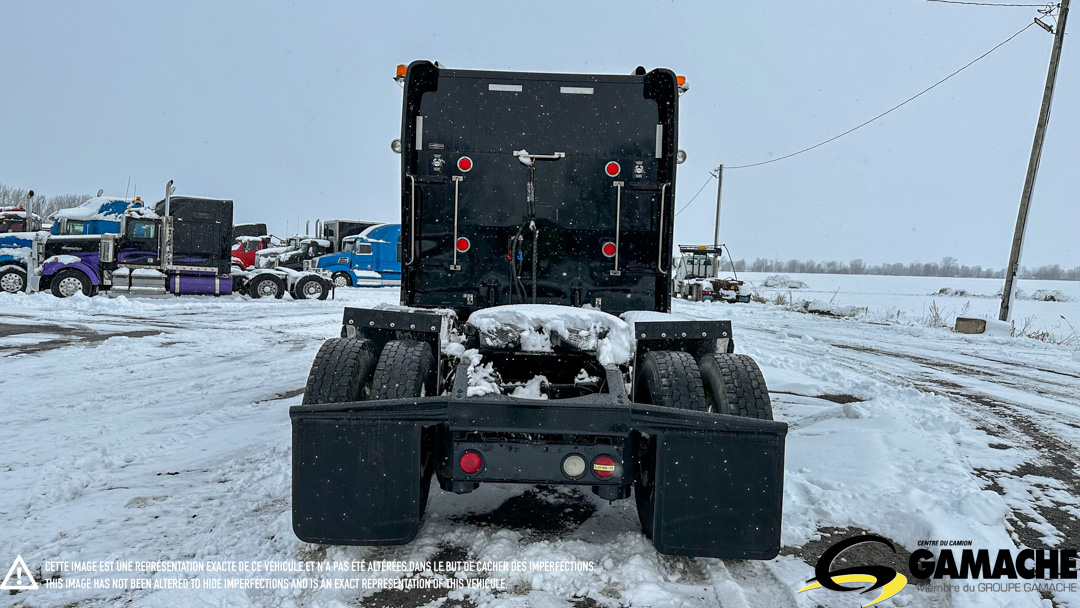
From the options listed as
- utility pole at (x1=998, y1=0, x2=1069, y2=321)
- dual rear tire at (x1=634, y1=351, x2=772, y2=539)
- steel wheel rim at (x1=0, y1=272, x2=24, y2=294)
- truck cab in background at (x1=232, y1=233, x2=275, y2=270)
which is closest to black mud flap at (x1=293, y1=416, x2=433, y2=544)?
dual rear tire at (x1=634, y1=351, x2=772, y2=539)

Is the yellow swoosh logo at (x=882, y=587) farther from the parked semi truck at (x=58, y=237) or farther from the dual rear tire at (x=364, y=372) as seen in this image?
the parked semi truck at (x=58, y=237)

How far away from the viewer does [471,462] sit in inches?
108

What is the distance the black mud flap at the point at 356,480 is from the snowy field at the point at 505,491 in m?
0.22

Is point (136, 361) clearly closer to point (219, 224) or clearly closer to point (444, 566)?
point (444, 566)

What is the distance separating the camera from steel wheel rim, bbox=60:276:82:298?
17547 millimetres

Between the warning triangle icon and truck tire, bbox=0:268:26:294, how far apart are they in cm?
1930

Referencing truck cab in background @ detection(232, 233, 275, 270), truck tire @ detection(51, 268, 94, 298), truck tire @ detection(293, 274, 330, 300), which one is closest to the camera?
truck tire @ detection(51, 268, 94, 298)

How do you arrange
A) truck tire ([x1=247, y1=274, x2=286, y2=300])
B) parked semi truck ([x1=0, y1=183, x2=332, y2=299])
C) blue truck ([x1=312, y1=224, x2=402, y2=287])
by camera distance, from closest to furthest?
parked semi truck ([x1=0, y1=183, x2=332, y2=299]), truck tire ([x1=247, y1=274, x2=286, y2=300]), blue truck ([x1=312, y1=224, x2=402, y2=287])

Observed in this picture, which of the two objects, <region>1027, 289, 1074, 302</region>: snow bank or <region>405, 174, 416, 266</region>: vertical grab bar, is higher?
<region>405, 174, 416, 266</region>: vertical grab bar

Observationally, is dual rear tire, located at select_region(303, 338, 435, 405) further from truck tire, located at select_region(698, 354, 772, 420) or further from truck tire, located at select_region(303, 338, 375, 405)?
truck tire, located at select_region(698, 354, 772, 420)

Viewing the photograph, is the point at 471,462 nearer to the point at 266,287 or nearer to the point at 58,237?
the point at 58,237

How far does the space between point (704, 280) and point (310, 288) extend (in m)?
18.1

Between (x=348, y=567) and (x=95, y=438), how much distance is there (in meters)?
3.20

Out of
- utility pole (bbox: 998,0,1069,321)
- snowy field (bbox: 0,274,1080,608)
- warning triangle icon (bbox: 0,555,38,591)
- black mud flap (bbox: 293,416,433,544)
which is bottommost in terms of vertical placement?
warning triangle icon (bbox: 0,555,38,591)
